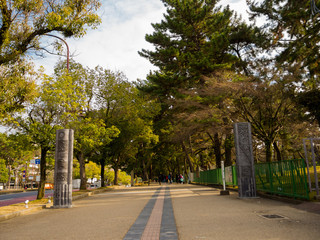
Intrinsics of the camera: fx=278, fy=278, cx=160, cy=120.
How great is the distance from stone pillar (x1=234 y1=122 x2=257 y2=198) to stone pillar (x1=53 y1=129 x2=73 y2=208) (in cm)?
809

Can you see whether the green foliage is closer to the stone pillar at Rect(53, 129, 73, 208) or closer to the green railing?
the stone pillar at Rect(53, 129, 73, 208)

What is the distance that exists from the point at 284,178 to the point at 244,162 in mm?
2545

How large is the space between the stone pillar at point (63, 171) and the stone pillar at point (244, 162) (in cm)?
809

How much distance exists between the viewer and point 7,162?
55.5 metres

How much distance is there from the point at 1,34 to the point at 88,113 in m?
18.3

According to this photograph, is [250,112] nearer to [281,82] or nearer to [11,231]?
[281,82]

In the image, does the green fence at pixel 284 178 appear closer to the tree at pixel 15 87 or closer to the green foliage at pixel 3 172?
the tree at pixel 15 87

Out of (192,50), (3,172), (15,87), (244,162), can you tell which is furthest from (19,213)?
(3,172)

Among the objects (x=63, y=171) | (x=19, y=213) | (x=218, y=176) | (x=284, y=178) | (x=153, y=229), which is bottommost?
(x=19, y=213)

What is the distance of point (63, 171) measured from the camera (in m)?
13.1

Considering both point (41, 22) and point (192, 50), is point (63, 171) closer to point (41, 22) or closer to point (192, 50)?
point (41, 22)

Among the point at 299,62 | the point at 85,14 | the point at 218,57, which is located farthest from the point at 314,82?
the point at 85,14

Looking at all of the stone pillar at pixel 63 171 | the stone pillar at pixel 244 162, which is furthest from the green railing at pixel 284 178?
the stone pillar at pixel 63 171

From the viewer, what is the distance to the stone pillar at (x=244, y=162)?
13.1 m
